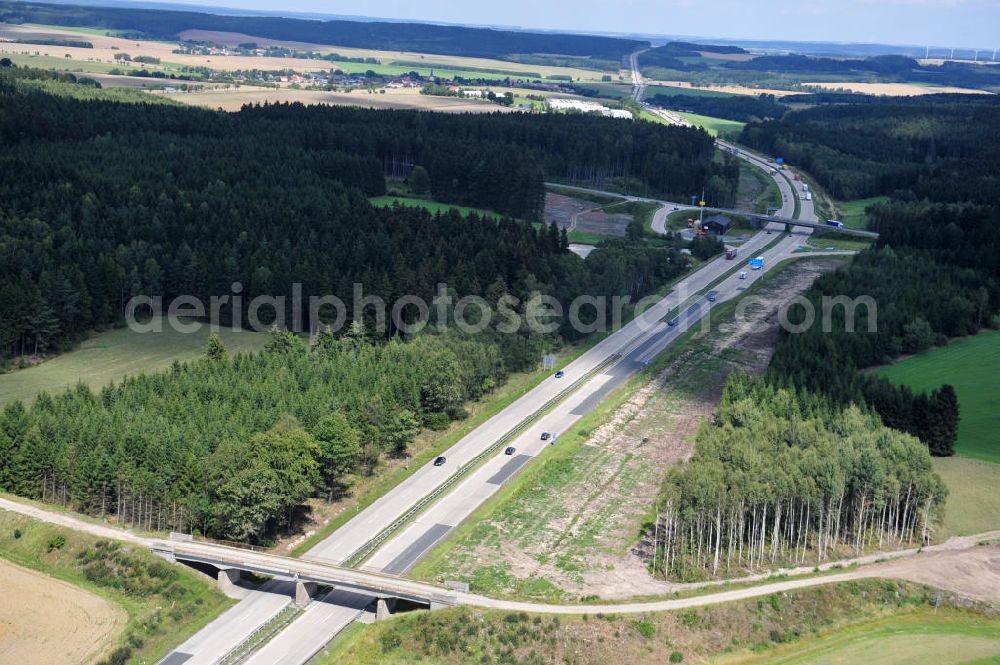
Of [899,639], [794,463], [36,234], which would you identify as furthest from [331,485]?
[36,234]

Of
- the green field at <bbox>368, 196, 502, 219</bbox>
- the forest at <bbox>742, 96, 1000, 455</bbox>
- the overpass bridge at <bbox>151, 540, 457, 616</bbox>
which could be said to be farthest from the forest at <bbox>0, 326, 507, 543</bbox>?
the green field at <bbox>368, 196, 502, 219</bbox>

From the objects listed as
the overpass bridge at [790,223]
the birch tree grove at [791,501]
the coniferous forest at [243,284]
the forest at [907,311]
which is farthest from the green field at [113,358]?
the overpass bridge at [790,223]

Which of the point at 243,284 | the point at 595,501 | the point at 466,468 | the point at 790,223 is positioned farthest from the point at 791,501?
the point at 790,223

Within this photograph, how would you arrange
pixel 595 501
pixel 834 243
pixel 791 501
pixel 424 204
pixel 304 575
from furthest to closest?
pixel 424 204, pixel 834 243, pixel 595 501, pixel 791 501, pixel 304 575

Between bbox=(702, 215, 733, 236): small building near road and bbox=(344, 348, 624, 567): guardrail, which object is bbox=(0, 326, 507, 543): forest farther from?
bbox=(702, 215, 733, 236): small building near road

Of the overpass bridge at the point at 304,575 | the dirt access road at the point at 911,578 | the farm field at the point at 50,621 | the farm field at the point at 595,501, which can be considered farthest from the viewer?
the farm field at the point at 595,501

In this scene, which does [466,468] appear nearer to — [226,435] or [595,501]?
[595,501]

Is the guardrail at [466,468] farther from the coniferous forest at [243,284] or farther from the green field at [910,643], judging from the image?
the green field at [910,643]
